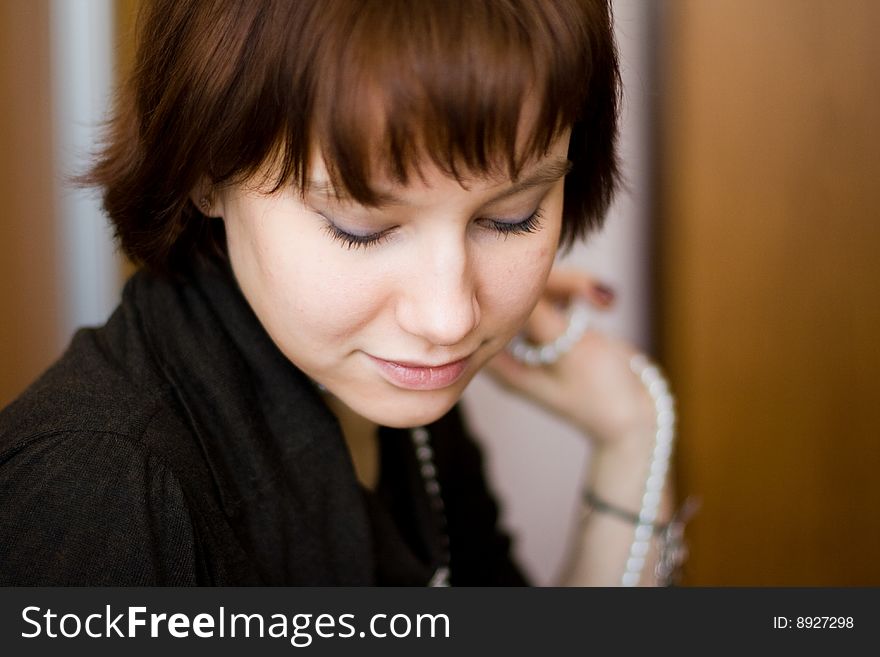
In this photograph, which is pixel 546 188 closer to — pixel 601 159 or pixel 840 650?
pixel 601 159

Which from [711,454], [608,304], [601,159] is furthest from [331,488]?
[711,454]

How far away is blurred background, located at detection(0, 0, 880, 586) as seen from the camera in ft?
5.86

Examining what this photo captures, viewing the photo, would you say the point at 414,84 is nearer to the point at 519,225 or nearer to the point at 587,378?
the point at 519,225

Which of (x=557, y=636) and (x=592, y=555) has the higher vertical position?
(x=557, y=636)

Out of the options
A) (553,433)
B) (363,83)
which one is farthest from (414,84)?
(553,433)

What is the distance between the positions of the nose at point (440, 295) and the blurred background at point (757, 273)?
44.3 inches

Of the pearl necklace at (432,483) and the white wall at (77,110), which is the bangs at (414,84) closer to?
the pearl necklace at (432,483)

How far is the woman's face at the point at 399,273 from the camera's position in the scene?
67 centimetres

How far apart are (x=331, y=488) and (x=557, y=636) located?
26cm

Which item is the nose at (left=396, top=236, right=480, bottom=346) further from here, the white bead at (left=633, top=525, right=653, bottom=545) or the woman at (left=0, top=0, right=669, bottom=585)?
the white bead at (left=633, top=525, right=653, bottom=545)

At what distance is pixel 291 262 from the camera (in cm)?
70

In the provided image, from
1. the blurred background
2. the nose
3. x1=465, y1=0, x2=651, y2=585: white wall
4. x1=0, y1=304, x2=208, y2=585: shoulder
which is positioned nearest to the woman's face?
the nose

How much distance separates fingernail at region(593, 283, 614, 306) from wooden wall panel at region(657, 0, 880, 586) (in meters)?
0.78

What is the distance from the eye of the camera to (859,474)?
6.13 feet
